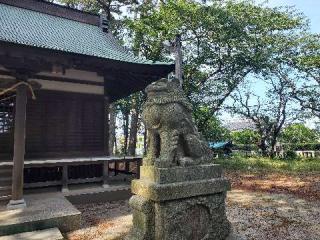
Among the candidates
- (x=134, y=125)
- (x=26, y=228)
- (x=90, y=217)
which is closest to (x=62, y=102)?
(x=90, y=217)

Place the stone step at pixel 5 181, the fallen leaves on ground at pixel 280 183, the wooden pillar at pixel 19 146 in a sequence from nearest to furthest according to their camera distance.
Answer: the wooden pillar at pixel 19 146, the stone step at pixel 5 181, the fallen leaves on ground at pixel 280 183

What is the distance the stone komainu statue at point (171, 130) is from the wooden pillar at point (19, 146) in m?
4.20

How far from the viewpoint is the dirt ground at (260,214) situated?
21.5ft

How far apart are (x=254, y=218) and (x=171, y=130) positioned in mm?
4298

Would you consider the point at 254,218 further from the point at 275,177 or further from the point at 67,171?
the point at 275,177

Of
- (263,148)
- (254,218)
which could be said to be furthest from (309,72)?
(254,218)

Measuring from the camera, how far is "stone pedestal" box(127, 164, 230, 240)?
4469 millimetres

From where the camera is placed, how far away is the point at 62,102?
10977 millimetres

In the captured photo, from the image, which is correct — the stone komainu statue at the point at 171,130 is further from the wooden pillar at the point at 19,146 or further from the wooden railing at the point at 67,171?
the wooden railing at the point at 67,171

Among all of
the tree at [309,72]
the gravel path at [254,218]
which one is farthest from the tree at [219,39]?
A: the gravel path at [254,218]

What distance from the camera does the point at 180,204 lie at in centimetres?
461

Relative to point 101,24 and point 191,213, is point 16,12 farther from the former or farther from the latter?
point 191,213

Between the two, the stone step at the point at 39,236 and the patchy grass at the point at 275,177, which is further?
the patchy grass at the point at 275,177

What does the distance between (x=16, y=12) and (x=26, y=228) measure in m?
10.7
